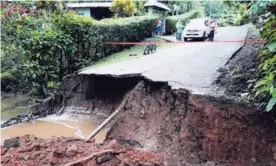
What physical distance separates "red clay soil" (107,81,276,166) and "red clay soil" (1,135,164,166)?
57 centimetres

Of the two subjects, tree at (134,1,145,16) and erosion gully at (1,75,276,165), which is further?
tree at (134,1,145,16)

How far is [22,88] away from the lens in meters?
9.74

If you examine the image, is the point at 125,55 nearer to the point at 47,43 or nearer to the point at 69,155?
the point at 47,43

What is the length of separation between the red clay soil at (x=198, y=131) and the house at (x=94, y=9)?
303 cm

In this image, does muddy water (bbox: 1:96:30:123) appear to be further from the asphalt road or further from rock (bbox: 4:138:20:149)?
rock (bbox: 4:138:20:149)

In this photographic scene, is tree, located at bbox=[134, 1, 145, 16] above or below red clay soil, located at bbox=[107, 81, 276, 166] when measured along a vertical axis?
above

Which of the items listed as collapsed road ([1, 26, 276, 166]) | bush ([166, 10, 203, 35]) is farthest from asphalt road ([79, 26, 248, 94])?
bush ([166, 10, 203, 35])

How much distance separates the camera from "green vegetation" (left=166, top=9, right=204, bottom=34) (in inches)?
305

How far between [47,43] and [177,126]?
191 inches

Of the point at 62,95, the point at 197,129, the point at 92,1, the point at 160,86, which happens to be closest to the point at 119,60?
the point at 62,95

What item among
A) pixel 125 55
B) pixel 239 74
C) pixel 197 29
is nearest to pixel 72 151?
pixel 239 74

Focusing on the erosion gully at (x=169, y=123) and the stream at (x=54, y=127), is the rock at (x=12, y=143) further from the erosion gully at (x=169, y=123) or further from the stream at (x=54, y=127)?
the stream at (x=54, y=127)

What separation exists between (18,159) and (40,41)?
4.77 meters

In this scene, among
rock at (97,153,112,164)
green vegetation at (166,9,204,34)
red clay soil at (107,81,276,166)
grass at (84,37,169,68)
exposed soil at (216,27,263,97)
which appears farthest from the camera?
grass at (84,37,169,68)
